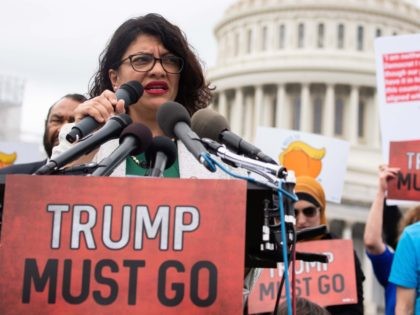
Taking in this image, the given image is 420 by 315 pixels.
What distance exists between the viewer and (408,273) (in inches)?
183

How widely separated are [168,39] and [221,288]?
52.6 inches

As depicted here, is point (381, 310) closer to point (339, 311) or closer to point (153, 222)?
point (339, 311)

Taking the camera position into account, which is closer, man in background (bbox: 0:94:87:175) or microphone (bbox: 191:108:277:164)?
microphone (bbox: 191:108:277:164)

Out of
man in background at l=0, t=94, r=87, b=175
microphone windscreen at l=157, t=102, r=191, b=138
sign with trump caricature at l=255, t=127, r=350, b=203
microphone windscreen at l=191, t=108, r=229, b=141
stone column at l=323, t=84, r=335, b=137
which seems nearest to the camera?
microphone windscreen at l=157, t=102, r=191, b=138

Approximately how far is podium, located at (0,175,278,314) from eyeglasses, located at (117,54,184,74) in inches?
40.4

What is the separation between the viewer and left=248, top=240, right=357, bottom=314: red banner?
226 inches

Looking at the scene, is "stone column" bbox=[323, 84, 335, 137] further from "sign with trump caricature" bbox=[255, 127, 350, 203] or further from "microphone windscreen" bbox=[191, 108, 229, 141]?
"microphone windscreen" bbox=[191, 108, 229, 141]

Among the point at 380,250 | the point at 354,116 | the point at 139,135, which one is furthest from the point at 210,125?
the point at 354,116

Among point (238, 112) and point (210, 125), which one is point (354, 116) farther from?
point (210, 125)

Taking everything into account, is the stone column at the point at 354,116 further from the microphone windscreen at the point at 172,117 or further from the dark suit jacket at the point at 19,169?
the microphone windscreen at the point at 172,117

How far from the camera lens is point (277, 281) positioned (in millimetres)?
5781

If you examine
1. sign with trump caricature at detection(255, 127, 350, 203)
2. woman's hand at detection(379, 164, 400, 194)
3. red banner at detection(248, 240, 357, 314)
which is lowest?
red banner at detection(248, 240, 357, 314)

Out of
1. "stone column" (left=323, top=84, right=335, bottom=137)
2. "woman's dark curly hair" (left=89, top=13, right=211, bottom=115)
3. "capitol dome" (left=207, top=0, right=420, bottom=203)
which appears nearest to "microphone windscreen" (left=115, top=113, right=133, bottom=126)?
"woman's dark curly hair" (left=89, top=13, right=211, bottom=115)

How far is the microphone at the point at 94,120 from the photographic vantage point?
8.71ft
